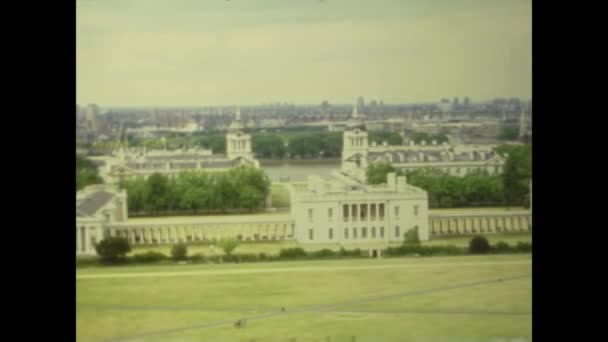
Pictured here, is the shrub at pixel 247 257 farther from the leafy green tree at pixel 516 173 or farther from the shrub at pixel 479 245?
the leafy green tree at pixel 516 173

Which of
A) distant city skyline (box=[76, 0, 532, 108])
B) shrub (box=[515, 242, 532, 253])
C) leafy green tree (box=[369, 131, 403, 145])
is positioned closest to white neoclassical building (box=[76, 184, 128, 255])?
distant city skyline (box=[76, 0, 532, 108])

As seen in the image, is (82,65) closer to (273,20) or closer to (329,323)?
(273,20)

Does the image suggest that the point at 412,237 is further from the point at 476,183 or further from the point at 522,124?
the point at 522,124

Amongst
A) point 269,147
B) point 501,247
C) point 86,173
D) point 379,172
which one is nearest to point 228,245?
point 269,147

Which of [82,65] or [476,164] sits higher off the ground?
[82,65]

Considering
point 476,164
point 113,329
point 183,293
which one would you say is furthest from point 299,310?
point 476,164

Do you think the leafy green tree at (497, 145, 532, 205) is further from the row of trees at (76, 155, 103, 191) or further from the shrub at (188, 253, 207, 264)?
the row of trees at (76, 155, 103, 191)
